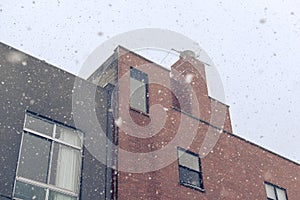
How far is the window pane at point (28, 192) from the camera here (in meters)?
9.57

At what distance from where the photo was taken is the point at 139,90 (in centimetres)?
1456

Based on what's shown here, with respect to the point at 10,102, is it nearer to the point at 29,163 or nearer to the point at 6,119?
the point at 6,119

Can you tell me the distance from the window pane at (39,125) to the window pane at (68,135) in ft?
0.88

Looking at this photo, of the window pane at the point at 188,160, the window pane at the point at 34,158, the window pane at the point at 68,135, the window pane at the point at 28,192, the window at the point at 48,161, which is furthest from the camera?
the window pane at the point at 188,160

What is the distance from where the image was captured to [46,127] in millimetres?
11117

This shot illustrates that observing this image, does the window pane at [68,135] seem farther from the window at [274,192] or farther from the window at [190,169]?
the window at [274,192]

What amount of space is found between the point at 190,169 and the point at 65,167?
4.81 meters

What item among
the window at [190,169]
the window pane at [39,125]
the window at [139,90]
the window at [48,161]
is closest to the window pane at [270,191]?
the window at [190,169]

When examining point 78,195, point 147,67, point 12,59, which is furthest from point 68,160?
point 147,67

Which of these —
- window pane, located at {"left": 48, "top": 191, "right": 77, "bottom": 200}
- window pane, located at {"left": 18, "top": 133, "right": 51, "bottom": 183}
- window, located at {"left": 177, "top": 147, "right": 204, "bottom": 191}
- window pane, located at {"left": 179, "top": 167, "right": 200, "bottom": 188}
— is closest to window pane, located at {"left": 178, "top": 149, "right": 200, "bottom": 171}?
window, located at {"left": 177, "top": 147, "right": 204, "bottom": 191}

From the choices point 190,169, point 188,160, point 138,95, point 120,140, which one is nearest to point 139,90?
point 138,95

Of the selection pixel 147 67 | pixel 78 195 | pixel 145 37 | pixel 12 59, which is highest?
pixel 145 37

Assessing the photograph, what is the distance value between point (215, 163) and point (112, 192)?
4943 mm

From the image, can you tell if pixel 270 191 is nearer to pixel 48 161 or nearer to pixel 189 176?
pixel 189 176
